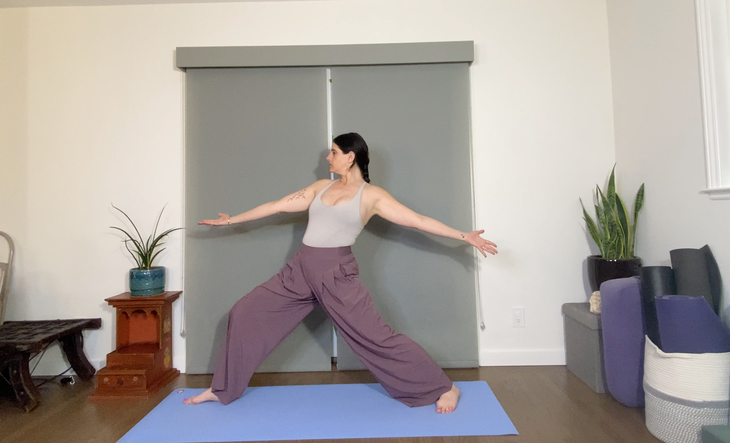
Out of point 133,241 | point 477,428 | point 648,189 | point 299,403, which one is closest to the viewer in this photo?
point 477,428

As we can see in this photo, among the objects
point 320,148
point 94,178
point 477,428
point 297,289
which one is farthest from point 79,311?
point 477,428

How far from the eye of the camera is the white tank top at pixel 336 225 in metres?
2.21

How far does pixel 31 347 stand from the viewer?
2.16 m

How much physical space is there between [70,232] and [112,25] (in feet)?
4.60

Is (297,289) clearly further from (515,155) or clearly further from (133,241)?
(515,155)

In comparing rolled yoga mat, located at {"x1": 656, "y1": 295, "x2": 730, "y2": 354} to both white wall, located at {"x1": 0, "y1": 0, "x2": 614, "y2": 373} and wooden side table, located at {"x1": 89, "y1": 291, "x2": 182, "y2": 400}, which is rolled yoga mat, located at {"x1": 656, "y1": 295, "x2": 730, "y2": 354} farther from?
wooden side table, located at {"x1": 89, "y1": 291, "x2": 182, "y2": 400}

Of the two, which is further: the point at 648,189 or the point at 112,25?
the point at 112,25

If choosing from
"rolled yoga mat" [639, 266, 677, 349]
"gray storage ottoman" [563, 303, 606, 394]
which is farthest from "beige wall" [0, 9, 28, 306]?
"rolled yoga mat" [639, 266, 677, 349]

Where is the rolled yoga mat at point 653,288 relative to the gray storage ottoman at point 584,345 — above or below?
above

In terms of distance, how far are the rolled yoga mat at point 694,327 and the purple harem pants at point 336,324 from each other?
998mm

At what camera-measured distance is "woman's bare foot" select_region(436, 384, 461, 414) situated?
80.4 inches

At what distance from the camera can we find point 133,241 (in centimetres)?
269

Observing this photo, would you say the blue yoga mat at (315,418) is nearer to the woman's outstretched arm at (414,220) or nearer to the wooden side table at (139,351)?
the wooden side table at (139,351)

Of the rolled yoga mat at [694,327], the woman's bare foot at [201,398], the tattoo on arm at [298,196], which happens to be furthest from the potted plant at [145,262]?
the rolled yoga mat at [694,327]
